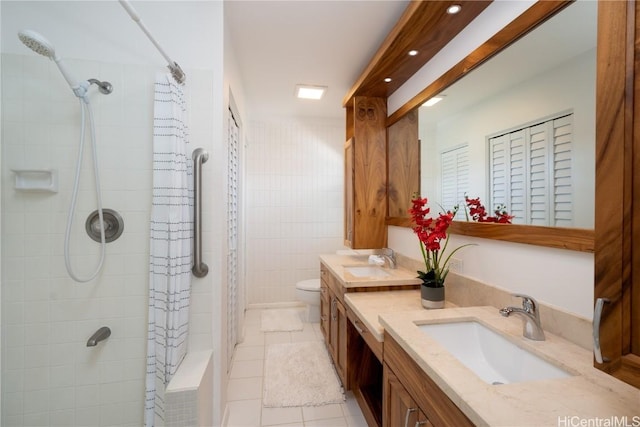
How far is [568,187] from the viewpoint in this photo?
3.22 ft

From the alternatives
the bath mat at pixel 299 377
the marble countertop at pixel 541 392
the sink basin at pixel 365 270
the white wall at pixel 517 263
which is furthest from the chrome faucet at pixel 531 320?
the bath mat at pixel 299 377

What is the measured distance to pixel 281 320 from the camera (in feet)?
10.5

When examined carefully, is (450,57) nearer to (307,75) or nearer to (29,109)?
(307,75)

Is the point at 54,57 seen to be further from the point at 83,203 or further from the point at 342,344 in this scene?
the point at 342,344

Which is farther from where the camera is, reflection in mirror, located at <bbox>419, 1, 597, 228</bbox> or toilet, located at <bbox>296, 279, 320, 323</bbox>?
toilet, located at <bbox>296, 279, 320, 323</bbox>

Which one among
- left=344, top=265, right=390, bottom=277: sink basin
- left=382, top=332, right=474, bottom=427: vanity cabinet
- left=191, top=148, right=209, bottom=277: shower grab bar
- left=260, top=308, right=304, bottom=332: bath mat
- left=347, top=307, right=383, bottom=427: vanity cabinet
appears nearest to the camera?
left=382, top=332, right=474, bottom=427: vanity cabinet

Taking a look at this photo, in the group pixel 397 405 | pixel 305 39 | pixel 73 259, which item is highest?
pixel 305 39

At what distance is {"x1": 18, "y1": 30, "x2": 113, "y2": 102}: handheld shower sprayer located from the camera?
1075mm

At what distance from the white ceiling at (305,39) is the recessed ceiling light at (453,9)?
1.22 feet

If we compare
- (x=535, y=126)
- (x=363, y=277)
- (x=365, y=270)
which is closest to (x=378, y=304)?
(x=363, y=277)

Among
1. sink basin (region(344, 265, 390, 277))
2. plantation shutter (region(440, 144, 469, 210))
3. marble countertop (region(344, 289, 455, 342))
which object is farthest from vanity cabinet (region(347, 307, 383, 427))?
plantation shutter (region(440, 144, 469, 210))

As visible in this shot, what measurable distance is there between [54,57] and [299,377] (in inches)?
95.5

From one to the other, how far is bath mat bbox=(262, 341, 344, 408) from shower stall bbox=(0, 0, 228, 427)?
0.53m

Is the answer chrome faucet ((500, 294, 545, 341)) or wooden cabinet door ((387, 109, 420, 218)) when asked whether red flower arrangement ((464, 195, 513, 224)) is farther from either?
wooden cabinet door ((387, 109, 420, 218))
